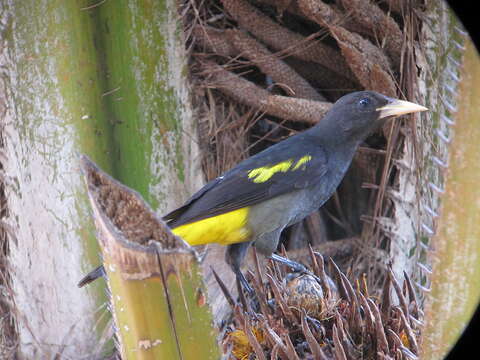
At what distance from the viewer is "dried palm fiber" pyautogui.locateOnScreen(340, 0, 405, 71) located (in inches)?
113

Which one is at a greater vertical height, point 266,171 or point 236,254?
point 266,171

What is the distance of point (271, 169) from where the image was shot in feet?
9.54

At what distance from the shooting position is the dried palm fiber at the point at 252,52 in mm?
3047

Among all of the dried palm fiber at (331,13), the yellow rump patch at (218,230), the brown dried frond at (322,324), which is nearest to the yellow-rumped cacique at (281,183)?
the yellow rump patch at (218,230)

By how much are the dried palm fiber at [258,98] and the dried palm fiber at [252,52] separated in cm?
9

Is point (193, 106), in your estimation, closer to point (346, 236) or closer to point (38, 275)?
point (38, 275)

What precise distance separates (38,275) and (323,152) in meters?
1.38

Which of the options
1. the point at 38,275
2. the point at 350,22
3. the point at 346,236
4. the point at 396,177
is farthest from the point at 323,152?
the point at 38,275

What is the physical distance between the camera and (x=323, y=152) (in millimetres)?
3020

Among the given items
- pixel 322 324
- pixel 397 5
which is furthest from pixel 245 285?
pixel 397 5

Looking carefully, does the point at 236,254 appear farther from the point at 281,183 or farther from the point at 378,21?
the point at 378,21

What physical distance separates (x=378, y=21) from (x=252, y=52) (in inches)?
23.3

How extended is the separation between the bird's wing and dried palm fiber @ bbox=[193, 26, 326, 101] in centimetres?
33

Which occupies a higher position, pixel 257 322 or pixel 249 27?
pixel 249 27
